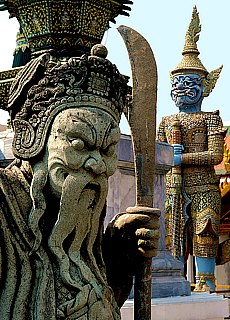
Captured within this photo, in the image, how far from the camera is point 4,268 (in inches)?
87.0

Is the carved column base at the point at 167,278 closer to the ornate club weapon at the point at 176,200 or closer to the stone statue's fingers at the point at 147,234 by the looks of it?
the stone statue's fingers at the point at 147,234

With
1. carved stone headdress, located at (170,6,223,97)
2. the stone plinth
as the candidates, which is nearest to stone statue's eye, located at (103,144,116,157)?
the stone plinth

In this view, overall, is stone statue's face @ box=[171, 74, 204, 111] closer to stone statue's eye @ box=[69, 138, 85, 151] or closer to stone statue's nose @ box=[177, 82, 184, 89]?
stone statue's nose @ box=[177, 82, 184, 89]

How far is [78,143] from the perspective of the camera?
7.35ft

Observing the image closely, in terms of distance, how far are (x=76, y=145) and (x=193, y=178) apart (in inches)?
214

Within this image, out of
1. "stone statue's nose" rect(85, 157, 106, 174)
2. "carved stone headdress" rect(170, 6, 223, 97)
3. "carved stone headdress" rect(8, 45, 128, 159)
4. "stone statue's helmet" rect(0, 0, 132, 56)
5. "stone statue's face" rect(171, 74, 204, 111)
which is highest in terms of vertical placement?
"carved stone headdress" rect(170, 6, 223, 97)

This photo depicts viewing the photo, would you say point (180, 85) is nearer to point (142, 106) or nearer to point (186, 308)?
point (186, 308)

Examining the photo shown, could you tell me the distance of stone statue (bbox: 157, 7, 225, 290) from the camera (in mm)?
7465

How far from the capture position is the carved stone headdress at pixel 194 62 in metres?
8.19

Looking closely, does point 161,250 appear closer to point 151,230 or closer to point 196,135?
point 151,230

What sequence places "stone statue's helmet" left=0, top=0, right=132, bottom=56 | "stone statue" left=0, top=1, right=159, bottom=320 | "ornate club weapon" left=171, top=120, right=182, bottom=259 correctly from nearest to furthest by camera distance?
"stone statue" left=0, top=1, right=159, bottom=320 < "stone statue's helmet" left=0, top=0, right=132, bottom=56 < "ornate club weapon" left=171, top=120, right=182, bottom=259

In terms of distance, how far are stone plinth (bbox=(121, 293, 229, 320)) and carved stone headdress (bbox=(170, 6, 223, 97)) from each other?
390cm

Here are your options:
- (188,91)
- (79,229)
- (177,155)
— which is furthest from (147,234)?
(188,91)

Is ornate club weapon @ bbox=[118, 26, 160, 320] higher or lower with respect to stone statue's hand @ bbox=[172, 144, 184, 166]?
lower
